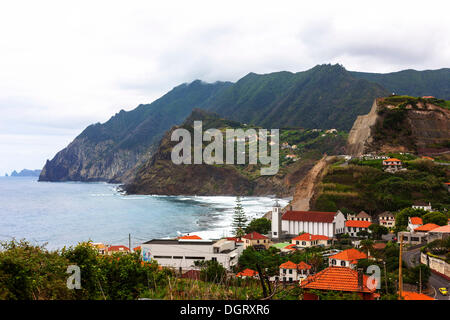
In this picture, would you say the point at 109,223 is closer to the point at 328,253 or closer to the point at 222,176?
the point at 328,253

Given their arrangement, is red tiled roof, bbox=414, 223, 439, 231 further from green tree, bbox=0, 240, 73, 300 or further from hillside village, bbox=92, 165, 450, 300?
green tree, bbox=0, 240, 73, 300

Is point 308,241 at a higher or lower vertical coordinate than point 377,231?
lower

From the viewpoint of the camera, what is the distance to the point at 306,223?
43.5m

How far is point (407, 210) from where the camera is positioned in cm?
3931

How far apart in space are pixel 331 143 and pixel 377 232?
99.0m

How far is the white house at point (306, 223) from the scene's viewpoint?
42.1m

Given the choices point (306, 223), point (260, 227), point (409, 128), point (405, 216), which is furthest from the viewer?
point (409, 128)

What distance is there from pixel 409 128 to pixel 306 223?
34.1m

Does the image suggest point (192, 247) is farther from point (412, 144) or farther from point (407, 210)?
point (412, 144)

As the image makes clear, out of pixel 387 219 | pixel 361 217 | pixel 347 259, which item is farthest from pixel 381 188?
pixel 347 259

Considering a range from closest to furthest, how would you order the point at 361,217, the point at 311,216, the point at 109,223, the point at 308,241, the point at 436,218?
the point at 436,218 → the point at 308,241 → the point at 311,216 → the point at 361,217 → the point at 109,223
